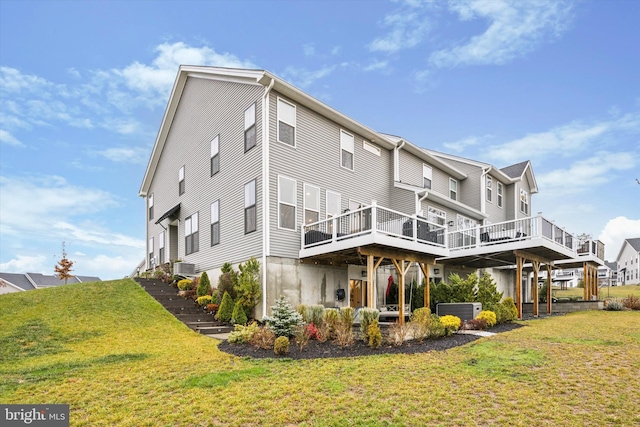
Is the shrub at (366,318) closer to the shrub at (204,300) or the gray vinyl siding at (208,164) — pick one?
the gray vinyl siding at (208,164)

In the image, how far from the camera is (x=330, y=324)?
439 inches

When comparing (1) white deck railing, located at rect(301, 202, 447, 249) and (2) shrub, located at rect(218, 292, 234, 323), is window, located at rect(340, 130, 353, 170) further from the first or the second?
(2) shrub, located at rect(218, 292, 234, 323)

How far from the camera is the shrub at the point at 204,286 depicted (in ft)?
54.2

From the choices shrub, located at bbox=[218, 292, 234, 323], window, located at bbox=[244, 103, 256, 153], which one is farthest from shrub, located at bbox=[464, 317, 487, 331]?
window, located at bbox=[244, 103, 256, 153]

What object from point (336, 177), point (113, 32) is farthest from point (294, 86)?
point (113, 32)

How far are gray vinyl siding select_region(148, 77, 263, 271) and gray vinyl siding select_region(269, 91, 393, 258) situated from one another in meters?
0.54

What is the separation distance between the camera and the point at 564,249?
19156mm

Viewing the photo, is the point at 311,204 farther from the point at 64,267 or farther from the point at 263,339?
the point at 64,267

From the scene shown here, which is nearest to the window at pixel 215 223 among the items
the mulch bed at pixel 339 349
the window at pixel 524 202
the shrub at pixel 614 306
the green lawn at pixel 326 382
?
the green lawn at pixel 326 382

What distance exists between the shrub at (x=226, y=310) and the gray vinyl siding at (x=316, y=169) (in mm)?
2282

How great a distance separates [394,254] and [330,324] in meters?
4.30

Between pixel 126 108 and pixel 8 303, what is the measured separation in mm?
14360

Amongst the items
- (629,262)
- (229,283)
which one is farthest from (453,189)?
(629,262)

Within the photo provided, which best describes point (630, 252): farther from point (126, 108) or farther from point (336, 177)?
point (126, 108)
